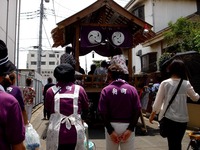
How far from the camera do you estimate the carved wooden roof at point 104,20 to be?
1000 centimetres

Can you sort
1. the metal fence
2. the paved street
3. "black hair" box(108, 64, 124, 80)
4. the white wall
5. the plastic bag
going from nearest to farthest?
1. "black hair" box(108, 64, 124, 80)
2. the plastic bag
3. the paved street
4. the metal fence
5. the white wall

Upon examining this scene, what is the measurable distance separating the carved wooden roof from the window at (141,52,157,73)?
36.0ft

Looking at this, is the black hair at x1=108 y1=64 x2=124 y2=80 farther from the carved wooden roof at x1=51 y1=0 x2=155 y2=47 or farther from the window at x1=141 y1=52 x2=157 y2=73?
the window at x1=141 y1=52 x2=157 y2=73

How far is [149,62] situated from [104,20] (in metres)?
13.4

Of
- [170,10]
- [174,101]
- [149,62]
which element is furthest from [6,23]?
[170,10]

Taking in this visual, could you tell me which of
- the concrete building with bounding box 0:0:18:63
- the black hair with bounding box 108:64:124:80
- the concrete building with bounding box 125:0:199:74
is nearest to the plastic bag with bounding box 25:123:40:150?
the black hair with bounding box 108:64:124:80

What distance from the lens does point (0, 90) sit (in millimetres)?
2211

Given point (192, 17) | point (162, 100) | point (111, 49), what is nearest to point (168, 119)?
point (162, 100)

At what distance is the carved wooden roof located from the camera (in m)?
10.0

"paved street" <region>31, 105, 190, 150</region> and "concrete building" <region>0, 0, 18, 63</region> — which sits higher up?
"concrete building" <region>0, 0, 18, 63</region>

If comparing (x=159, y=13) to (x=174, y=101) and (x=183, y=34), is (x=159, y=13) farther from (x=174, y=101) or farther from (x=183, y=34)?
(x=174, y=101)

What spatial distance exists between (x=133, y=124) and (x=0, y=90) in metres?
2.31

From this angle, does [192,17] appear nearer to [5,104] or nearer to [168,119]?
[168,119]

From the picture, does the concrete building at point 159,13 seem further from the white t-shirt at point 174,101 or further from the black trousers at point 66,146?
the black trousers at point 66,146
